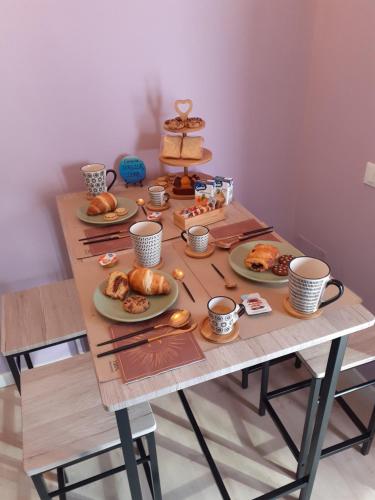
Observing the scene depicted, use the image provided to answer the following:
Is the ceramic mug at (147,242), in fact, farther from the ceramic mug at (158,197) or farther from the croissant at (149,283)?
the ceramic mug at (158,197)

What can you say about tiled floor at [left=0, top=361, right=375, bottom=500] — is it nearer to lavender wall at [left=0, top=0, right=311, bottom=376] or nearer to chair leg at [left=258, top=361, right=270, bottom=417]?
chair leg at [left=258, top=361, right=270, bottom=417]

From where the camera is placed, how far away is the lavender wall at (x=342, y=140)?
1504 millimetres

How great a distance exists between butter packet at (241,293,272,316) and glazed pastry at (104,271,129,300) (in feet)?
0.99

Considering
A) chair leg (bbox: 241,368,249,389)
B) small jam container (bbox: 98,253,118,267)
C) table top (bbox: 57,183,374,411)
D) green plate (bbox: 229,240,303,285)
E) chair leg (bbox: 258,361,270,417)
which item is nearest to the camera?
table top (bbox: 57,183,374,411)

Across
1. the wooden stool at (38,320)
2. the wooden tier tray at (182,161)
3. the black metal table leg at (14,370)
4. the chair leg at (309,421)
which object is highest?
the wooden tier tray at (182,161)

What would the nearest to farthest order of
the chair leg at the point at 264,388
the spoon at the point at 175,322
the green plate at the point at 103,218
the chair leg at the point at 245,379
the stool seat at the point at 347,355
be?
1. the spoon at the point at 175,322
2. the stool seat at the point at 347,355
3. the green plate at the point at 103,218
4. the chair leg at the point at 264,388
5. the chair leg at the point at 245,379

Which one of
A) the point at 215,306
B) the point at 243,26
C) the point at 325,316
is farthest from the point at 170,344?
the point at 243,26

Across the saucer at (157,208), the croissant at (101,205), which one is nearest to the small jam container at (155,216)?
the saucer at (157,208)

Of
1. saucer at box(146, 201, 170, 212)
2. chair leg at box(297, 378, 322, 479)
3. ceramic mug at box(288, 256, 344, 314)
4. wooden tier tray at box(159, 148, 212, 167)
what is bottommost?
chair leg at box(297, 378, 322, 479)

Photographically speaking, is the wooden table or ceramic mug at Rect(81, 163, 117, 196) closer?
the wooden table

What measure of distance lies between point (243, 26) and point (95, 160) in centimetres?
82

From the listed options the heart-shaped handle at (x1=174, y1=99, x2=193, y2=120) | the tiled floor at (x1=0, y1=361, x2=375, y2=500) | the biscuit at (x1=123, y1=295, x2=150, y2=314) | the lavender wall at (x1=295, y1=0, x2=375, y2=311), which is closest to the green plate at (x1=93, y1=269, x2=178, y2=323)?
the biscuit at (x1=123, y1=295, x2=150, y2=314)

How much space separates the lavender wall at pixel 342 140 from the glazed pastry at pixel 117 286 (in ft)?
3.69

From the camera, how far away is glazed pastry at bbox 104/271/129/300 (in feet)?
3.21
